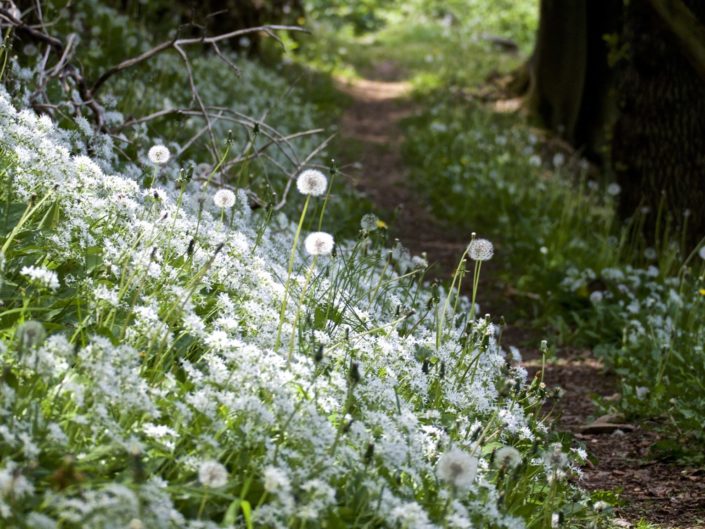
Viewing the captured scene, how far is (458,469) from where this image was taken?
8.05 feet

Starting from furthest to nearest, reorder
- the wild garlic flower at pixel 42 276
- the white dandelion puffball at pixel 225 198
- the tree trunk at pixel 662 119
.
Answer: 1. the tree trunk at pixel 662 119
2. the white dandelion puffball at pixel 225 198
3. the wild garlic flower at pixel 42 276

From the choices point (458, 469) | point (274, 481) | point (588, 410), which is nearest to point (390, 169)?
point (588, 410)

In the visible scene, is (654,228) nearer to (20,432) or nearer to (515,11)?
(20,432)

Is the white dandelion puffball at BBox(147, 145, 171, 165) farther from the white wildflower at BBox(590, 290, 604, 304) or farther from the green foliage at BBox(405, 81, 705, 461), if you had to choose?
the white wildflower at BBox(590, 290, 604, 304)

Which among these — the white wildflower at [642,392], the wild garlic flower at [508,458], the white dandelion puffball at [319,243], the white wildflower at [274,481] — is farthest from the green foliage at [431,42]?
the white wildflower at [274,481]

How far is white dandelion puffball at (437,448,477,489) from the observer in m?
2.43

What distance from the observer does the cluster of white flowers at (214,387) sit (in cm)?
238

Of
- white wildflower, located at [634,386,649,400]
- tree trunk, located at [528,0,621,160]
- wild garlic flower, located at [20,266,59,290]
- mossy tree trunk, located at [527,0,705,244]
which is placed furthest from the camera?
tree trunk, located at [528,0,621,160]

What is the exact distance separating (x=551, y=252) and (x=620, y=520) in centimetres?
434

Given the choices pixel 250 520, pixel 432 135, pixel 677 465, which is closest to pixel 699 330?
pixel 677 465

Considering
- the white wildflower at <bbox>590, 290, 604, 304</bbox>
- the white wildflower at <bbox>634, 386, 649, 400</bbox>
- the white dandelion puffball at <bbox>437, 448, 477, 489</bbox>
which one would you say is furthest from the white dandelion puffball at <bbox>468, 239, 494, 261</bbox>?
the white wildflower at <bbox>590, 290, 604, 304</bbox>

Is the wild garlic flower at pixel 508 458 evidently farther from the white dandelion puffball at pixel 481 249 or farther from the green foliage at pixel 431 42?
the green foliage at pixel 431 42

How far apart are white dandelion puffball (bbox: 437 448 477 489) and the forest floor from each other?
1.10 metres

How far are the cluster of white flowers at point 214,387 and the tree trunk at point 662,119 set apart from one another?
3907mm
